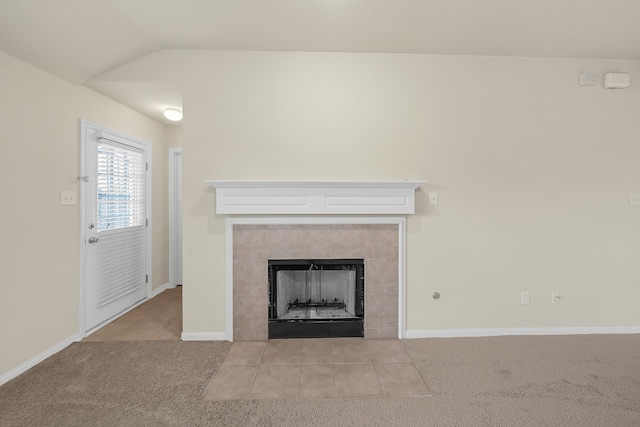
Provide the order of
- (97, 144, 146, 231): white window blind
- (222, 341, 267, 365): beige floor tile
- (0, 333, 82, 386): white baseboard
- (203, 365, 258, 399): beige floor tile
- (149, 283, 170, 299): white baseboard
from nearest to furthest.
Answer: (203, 365, 258, 399): beige floor tile < (0, 333, 82, 386): white baseboard < (222, 341, 267, 365): beige floor tile < (97, 144, 146, 231): white window blind < (149, 283, 170, 299): white baseboard

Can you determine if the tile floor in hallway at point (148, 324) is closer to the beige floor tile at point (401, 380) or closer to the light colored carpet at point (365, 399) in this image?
the light colored carpet at point (365, 399)

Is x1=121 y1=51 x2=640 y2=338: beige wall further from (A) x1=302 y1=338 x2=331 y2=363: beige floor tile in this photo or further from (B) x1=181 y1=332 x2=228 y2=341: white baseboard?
(A) x1=302 y1=338 x2=331 y2=363: beige floor tile

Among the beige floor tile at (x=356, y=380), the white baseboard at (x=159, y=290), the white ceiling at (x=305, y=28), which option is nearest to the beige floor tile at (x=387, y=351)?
the beige floor tile at (x=356, y=380)

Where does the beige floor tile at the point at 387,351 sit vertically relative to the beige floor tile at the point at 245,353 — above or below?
above

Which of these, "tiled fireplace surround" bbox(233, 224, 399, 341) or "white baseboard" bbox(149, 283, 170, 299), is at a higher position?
"tiled fireplace surround" bbox(233, 224, 399, 341)

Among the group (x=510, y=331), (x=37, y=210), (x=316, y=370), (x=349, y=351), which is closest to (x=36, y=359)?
(x=37, y=210)

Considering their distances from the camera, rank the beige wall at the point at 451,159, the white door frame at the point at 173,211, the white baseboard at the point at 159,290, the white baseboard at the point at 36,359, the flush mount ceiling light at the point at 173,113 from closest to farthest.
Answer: the white baseboard at the point at 36,359 < the beige wall at the point at 451,159 < the flush mount ceiling light at the point at 173,113 < the white baseboard at the point at 159,290 < the white door frame at the point at 173,211

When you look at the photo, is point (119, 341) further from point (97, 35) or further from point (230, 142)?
point (97, 35)

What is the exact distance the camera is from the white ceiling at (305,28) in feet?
6.74

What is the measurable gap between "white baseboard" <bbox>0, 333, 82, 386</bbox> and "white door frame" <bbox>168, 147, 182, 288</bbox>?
1539mm

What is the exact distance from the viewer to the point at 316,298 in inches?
113

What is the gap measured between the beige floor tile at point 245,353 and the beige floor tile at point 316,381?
402 mm

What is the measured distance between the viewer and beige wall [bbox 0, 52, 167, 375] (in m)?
2.13

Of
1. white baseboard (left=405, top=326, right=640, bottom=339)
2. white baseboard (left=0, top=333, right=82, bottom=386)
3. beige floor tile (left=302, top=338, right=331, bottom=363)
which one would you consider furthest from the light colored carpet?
beige floor tile (left=302, top=338, right=331, bottom=363)
